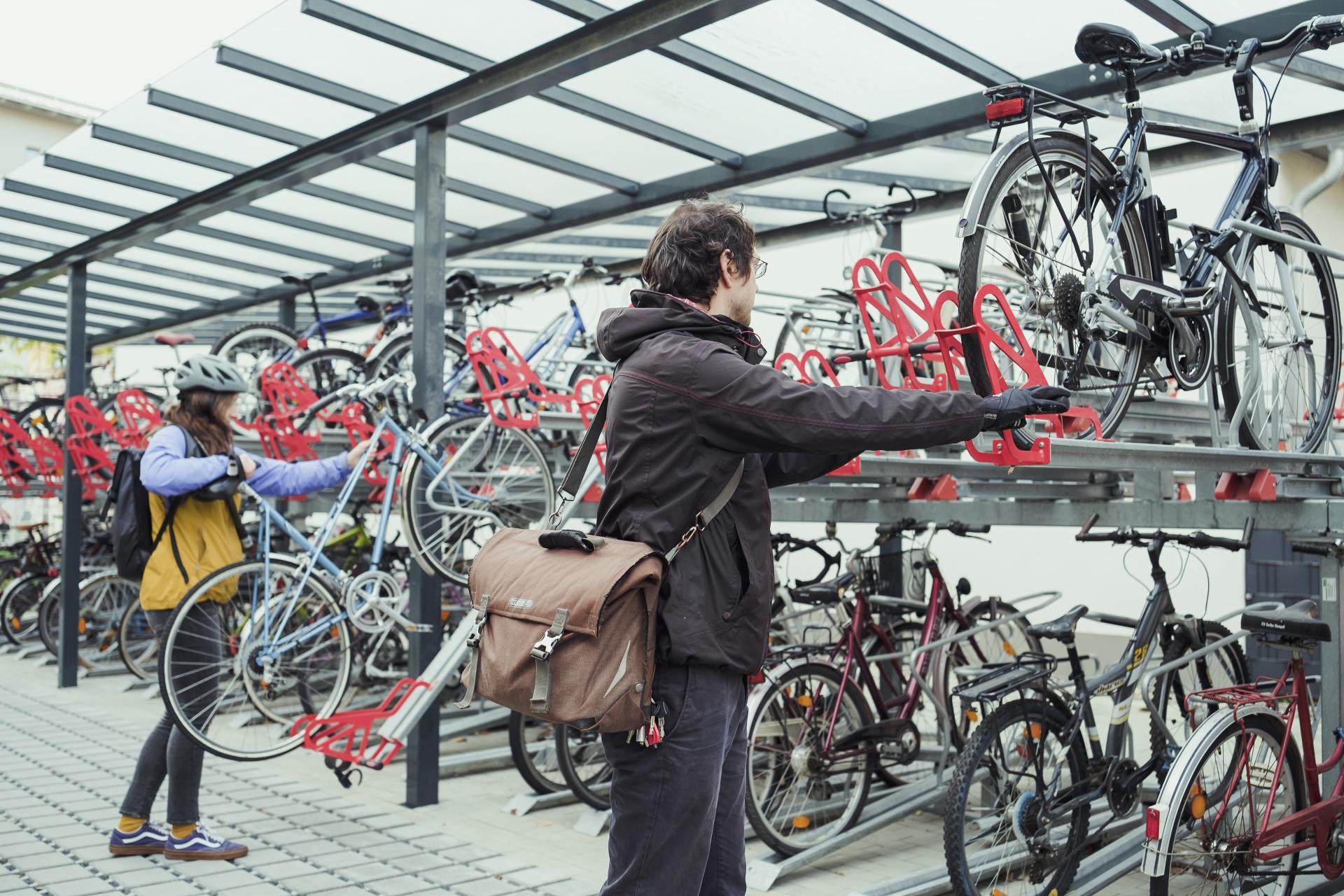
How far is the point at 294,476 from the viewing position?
5453 millimetres

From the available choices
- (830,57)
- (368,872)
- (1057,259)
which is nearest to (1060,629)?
(1057,259)

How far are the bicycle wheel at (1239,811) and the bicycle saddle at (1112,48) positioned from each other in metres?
2.08

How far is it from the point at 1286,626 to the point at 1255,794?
56cm

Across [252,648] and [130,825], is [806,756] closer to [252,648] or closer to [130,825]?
[252,648]

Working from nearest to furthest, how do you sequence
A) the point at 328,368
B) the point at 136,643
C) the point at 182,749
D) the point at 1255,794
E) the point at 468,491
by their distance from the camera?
the point at 1255,794, the point at 182,749, the point at 468,491, the point at 328,368, the point at 136,643

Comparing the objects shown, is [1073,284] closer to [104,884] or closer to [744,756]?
[744,756]

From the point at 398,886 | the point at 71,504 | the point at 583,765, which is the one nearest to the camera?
the point at 398,886

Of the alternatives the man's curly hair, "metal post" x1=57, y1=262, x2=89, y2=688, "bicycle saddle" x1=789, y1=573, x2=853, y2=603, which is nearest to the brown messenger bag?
the man's curly hair

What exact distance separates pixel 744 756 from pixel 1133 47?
246cm

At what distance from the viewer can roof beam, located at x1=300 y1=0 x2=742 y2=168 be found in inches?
205

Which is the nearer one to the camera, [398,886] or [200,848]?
[398,886]

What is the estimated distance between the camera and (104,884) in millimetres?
4609

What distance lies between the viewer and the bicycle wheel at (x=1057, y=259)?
10.7 ft

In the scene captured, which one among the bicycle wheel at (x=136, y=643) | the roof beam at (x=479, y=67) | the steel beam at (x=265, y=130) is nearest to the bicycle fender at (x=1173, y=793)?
the roof beam at (x=479, y=67)
